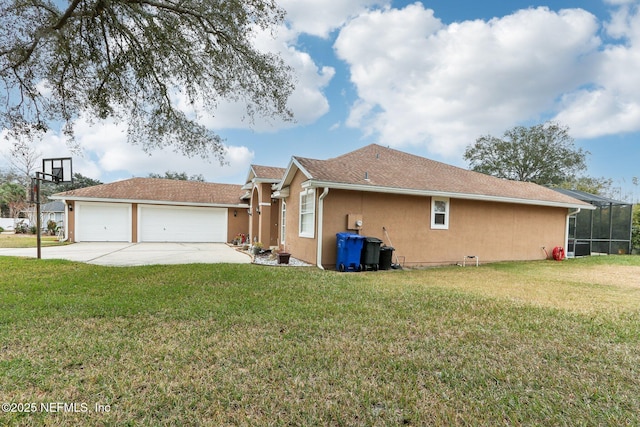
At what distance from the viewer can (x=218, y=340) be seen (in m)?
3.92

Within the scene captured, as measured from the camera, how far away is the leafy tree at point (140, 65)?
7977 millimetres

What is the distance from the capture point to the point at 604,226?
1767cm

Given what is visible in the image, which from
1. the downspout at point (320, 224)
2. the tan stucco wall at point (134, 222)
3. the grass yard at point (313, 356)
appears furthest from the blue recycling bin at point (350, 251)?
the tan stucco wall at point (134, 222)

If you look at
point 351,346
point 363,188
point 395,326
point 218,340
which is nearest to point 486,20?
point 363,188

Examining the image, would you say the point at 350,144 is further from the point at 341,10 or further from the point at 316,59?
the point at 341,10

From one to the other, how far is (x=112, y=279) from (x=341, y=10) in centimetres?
1026

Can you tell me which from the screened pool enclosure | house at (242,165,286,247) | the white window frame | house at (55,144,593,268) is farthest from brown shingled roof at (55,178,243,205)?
the screened pool enclosure

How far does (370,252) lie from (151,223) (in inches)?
646

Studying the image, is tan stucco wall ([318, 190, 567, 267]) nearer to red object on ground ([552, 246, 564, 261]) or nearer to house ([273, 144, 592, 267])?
house ([273, 144, 592, 267])

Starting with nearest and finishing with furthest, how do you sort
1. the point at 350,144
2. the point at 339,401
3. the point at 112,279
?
the point at 339,401 < the point at 112,279 < the point at 350,144

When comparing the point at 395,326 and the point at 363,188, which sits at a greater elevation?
the point at 363,188

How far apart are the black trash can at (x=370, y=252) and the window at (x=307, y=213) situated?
190 centimetres

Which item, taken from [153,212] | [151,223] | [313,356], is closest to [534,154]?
[153,212]

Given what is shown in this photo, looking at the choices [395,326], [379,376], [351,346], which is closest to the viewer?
[379,376]
